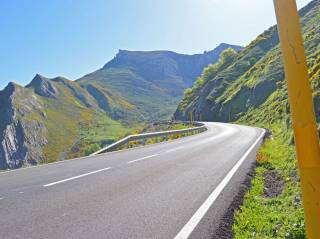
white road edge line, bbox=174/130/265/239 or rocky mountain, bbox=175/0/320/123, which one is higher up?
rocky mountain, bbox=175/0/320/123

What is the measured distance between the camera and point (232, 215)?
679cm

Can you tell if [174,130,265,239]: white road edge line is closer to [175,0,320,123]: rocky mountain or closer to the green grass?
the green grass

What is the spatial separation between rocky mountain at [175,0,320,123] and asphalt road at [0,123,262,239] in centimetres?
3882

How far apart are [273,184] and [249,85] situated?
272 feet

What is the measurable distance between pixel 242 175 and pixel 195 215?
4691 millimetres

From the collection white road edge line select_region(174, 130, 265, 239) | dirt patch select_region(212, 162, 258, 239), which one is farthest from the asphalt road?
dirt patch select_region(212, 162, 258, 239)

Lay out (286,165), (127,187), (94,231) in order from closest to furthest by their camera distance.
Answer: (94,231)
(127,187)
(286,165)

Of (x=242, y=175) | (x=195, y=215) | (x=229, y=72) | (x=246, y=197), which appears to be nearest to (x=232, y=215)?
(x=195, y=215)

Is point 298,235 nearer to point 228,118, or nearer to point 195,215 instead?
point 195,215

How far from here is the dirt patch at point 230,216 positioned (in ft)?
18.7

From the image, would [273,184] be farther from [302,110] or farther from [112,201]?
[302,110]

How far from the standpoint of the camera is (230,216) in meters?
6.71

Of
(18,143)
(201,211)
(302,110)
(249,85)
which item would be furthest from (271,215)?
(18,143)

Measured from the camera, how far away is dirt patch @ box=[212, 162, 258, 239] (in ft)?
18.7
